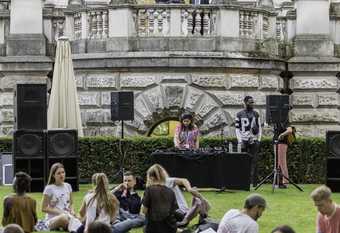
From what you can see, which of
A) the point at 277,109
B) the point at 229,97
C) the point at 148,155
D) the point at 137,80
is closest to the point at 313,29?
the point at 229,97

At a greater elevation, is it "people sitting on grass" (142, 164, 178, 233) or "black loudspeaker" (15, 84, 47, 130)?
"black loudspeaker" (15, 84, 47, 130)

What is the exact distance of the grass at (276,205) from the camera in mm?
17578

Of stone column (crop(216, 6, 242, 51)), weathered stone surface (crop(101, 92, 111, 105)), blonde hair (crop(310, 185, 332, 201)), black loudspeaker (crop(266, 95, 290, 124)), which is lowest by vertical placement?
blonde hair (crop(310, 185, 332, 201))

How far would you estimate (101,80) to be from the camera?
27.9 meters

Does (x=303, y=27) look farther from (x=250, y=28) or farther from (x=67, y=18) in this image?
(x=67, y=18)

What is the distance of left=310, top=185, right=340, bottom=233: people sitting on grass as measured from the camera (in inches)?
481

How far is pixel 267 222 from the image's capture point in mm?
17688

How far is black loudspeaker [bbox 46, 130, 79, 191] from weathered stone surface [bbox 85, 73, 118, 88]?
5791 mm

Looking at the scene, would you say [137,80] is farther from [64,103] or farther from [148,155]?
[148,155]

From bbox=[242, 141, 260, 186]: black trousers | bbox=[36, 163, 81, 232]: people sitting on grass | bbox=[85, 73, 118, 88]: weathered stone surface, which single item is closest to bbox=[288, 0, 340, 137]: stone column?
bbox=[85, 73, 118, 88]: weathered stone surface

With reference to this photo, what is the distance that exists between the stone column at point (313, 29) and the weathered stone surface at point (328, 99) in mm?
1036

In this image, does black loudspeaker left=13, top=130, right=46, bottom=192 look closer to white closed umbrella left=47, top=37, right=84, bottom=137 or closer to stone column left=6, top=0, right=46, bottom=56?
white closed umbrella left=47, top=37, right=84, bottom=137

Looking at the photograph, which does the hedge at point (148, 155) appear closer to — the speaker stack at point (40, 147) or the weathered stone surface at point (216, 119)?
the speaker stack at point (40, 147)

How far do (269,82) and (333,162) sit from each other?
662 centimetres
